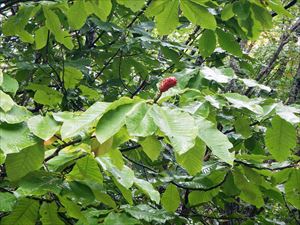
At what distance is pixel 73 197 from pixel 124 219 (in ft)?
0.49

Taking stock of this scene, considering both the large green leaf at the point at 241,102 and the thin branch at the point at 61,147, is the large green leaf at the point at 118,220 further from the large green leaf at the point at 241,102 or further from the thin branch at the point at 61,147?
the large green leaf at the point at 241,102

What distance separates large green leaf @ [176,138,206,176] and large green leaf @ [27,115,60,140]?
24cm

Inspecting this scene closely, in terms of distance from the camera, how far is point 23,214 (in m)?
0.97

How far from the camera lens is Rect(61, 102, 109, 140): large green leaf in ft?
2.21

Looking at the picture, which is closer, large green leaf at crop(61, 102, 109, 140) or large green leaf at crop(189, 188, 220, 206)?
large green leaf at crop(61, 102, 109, 140)

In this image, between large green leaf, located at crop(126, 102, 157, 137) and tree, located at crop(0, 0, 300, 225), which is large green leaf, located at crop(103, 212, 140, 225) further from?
large green leaf, located at crop(126, 102, 157, 137)

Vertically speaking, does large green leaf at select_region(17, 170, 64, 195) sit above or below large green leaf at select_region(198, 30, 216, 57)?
below

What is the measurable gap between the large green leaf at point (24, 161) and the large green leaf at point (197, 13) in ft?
2.09

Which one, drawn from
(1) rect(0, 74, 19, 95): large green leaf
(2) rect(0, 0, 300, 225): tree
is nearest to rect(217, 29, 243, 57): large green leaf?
(2) rect(0, 0, 300, 225): tree

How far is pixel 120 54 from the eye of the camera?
2.09 metres

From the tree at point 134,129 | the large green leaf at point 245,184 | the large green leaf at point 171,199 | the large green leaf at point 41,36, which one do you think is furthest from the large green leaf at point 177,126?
the large green leaf at point 41,36

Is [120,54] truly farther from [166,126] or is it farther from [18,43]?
[166,126]

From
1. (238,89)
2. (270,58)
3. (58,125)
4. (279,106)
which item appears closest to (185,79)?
(279,106)

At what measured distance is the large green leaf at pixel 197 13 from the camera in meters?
1.21
